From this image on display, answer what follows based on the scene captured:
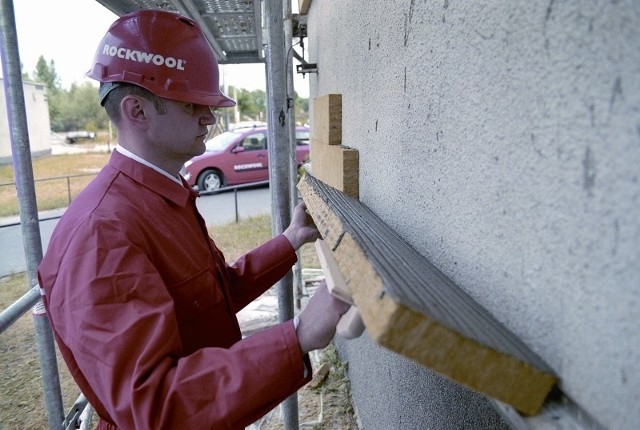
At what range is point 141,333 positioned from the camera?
1.13m

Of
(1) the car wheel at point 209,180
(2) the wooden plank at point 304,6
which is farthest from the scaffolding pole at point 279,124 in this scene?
(1) the car wheel at point 209,180

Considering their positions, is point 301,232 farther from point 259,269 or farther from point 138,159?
point 138,159

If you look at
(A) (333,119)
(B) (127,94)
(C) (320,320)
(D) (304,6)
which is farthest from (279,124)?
(D) (304,6)

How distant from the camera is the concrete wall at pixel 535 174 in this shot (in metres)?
0.64

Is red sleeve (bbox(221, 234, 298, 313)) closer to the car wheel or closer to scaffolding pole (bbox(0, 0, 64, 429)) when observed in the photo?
scaffolding pole (bbox(0, 0, 64, 429))

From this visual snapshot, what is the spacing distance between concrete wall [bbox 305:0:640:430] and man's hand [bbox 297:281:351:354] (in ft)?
1.04

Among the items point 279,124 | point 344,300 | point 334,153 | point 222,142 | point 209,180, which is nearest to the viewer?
point 344,300

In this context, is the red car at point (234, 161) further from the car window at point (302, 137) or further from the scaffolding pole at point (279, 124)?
the scaffolding pole at point (279, 124)

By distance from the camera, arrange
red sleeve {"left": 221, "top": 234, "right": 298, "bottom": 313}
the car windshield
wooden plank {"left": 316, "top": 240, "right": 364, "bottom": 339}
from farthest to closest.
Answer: the car windshield
red sleeve {"left": 221, "top": 234, "right": 298, "bottom": 313}
wooden plank {"left": 316, "top": 240, "right": 364, "bottom": 339}

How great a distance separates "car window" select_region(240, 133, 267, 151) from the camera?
12969 millimetres

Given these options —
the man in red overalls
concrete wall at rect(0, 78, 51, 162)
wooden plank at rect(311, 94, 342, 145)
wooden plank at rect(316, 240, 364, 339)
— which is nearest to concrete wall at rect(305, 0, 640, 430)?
wooden plank at rect(316, 240, 364, 339)

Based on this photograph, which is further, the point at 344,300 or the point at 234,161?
the point at 234,161

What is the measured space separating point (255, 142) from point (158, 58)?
1150cm

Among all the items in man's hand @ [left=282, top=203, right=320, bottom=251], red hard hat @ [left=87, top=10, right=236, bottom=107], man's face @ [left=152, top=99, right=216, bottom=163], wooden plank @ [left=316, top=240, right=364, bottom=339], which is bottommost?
man's hand @ [left=282, top=203, right=320, bottom=251]
